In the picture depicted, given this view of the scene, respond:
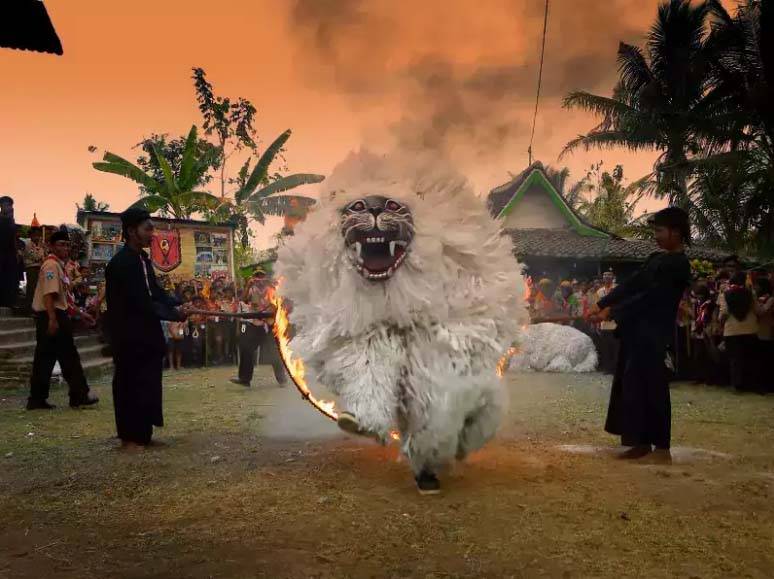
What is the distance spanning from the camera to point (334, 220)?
505 cm

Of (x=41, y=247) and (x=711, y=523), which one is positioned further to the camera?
(x=41, y=247)

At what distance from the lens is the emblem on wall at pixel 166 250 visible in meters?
17.8

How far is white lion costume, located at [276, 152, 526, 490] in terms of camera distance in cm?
469

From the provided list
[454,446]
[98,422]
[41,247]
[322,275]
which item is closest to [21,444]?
[98,422]

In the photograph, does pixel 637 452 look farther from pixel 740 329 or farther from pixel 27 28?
pixel 740 329

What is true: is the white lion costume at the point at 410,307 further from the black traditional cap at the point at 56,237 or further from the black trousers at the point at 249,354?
the black trousers at the point at 249,354

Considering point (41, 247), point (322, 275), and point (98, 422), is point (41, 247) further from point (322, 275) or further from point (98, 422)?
point (322, 275)

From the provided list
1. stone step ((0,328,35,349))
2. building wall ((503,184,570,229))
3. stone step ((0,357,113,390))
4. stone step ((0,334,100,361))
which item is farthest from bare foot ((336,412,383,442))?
building wall ((503,184,570,229))

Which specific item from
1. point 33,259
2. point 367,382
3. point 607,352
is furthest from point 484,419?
point 33,259

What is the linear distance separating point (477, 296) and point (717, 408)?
18.8 feet

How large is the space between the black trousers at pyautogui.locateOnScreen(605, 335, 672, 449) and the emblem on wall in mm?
14131

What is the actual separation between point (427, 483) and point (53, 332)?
5872mm

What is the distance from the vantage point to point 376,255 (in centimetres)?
486

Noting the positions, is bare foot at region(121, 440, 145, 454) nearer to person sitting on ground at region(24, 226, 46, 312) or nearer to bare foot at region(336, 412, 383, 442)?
bare foot at region(336, 412, 383, 442)
